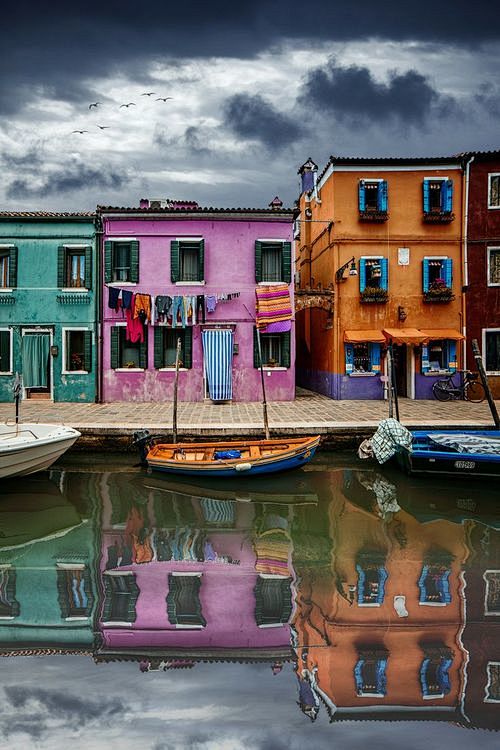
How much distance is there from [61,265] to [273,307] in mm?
7870

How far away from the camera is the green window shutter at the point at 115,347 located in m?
22.0

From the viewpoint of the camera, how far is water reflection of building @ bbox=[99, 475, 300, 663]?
275 inches

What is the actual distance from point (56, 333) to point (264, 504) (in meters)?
12.6

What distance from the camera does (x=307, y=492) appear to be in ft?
45.0

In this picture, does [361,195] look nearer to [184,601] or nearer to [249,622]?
[184,601]

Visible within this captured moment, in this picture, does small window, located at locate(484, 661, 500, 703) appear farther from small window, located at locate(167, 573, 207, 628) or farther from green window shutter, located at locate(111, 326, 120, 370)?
green window shutter, located at locate(111, 326, 120, 370)

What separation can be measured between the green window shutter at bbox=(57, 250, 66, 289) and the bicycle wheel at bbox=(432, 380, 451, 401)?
1427cm

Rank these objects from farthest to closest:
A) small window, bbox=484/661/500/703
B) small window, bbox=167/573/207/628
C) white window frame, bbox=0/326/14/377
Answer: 1. white window frame, bbox=0/326/14/377
2. small window, bbox=167/573/207/628
3. small window, bbox=484/661/500/703

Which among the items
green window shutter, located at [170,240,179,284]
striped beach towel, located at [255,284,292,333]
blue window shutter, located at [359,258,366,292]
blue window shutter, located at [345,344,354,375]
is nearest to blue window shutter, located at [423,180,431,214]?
blue window shutter, located at [359,258,366,292]

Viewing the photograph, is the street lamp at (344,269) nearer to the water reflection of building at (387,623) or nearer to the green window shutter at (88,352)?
the green window shutter at (88,352)

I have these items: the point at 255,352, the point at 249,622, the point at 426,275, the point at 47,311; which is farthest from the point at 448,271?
the point at 249,622

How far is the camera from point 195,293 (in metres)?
22.2

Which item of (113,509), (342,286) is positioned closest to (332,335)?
(342,286)

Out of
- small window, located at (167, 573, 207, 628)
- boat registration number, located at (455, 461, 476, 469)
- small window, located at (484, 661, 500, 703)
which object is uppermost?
boat registration number, located at (455, 461, 476, 469)
